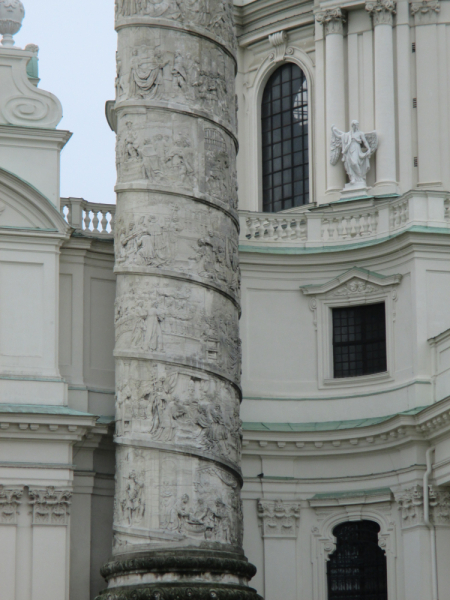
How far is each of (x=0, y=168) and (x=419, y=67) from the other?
11.2 m

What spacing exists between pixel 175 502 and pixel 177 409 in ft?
5.19

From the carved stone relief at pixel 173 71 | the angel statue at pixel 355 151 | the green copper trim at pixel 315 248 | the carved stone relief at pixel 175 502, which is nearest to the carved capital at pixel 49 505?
the carved stone relief at pixel 175 502

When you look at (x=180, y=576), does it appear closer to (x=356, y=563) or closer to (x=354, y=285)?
(x=356, y=563)

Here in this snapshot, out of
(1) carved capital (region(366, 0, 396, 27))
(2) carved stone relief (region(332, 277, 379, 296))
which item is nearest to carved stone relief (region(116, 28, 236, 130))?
(2) carved stone relief (region(332, 277, 379, 296))

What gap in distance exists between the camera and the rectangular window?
32688 millimetres

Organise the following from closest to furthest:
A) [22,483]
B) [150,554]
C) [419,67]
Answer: [150,554] < [22,483] < [419,67]

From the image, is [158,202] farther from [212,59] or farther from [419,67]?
[419,67]

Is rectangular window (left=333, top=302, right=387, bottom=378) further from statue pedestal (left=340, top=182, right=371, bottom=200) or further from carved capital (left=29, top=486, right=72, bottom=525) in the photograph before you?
carved capital (left=29, top=486, right=72, bottom=525)

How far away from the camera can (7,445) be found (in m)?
30.2

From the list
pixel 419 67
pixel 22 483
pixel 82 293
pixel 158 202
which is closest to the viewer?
pixel 158 202

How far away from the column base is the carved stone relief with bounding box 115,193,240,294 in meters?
4.83

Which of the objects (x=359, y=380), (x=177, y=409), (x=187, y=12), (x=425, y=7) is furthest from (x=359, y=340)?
(x=425, y=7)

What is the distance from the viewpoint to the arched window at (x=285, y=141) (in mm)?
38844

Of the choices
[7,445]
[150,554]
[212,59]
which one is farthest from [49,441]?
[212,59]
